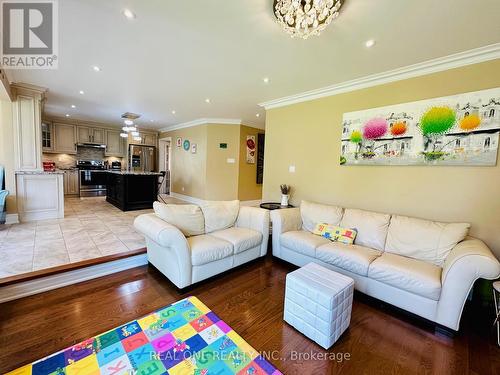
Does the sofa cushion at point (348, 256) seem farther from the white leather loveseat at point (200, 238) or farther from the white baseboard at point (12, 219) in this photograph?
the white baseboard at point (12, 219)

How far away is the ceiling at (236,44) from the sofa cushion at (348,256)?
2.15 metres

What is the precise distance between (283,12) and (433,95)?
210cm

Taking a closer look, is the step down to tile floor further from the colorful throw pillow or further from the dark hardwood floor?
the colorful throw pillow

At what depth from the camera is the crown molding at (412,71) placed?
2.23 meters

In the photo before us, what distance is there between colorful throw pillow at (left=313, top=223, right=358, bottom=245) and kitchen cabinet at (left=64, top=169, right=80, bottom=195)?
7.67m

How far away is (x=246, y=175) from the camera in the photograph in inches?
258

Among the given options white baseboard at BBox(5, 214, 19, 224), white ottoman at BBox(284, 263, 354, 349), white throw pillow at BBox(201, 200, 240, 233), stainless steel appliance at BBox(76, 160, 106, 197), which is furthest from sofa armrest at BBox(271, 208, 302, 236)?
stainless steel appliance at BBox(76, 160, 106, 197)

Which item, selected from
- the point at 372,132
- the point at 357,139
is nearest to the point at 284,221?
the point at 357,139

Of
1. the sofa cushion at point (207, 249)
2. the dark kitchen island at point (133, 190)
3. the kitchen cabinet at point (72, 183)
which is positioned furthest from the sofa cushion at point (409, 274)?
the kitchen cabinet at point (72, 183)

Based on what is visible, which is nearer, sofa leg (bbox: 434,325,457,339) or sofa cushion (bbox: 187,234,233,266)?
sofa leg (bbox: 434,325,457,339)

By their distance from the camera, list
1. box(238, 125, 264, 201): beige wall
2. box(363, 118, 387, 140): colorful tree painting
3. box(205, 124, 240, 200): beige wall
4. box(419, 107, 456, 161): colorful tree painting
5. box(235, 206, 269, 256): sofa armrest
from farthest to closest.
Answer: box(238, 125, 264, 201): beige wall → box(205, 124, 240, 200): beige wall → box(235, 206, 269, 256): sofa armrest → box(363, 118, 387, 140): colorful tree painting → box(419, 107, 456, 161): colorful tree painting

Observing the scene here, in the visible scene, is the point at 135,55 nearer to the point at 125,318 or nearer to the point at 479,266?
the point at 125,318

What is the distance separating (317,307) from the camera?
1.63m

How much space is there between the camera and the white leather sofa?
175cm
